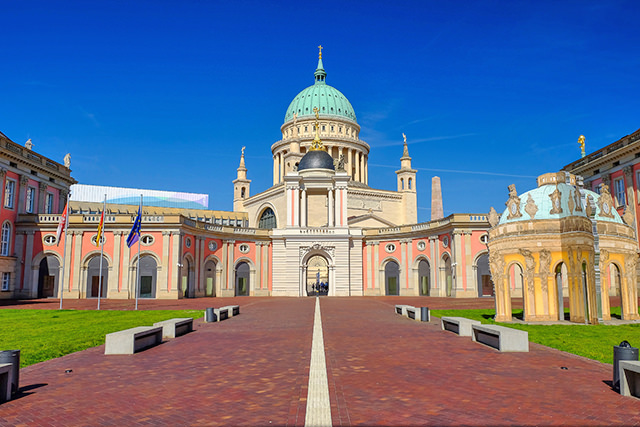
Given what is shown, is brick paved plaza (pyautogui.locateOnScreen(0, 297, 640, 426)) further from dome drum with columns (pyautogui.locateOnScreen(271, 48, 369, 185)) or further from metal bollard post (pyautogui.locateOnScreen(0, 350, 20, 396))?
dome drum with columns (pyautogui.locateOnScreen(271, 48, 369, 185))

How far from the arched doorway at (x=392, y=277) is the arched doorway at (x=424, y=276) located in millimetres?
2813

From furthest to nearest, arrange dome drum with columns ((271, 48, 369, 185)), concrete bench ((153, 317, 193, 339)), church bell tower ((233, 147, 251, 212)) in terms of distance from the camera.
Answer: church bell tower ((233, 147, 251, 212)) → dome drum with columns ((271, 48, 369, 185)) → concrete bench ((153, 317, 193, 339))

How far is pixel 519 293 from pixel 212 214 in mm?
59968

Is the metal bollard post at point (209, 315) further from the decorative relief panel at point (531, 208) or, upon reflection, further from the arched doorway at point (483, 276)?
the arched doorway at point (483, 276)

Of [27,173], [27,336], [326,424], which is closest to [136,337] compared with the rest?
[27,336]

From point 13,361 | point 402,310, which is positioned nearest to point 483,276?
point 402,310

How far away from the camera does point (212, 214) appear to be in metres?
92.4

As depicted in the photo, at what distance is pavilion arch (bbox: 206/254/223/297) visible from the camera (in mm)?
53950

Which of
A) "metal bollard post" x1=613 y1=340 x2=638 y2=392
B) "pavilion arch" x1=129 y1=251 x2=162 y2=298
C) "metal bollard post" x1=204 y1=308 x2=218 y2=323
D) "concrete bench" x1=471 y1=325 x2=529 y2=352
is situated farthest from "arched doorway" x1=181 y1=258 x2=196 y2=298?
"metal bollard post" x1=613 y1=340 x2=638 y2=392

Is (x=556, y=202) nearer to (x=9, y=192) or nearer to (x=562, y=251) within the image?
(x=562, y=251)

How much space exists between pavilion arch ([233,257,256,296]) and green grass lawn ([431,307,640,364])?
1536 inches

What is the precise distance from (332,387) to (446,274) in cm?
4278

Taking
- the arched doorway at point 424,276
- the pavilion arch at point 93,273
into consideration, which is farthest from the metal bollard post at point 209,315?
the arched doorway at point 424,276

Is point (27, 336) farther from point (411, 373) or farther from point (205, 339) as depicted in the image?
point (411, 373)
